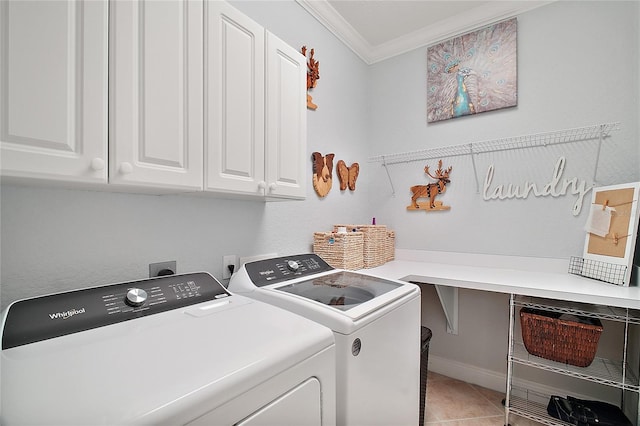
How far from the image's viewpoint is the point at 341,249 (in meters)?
1.99

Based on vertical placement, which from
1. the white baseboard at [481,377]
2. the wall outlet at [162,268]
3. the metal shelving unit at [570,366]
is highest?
the wall outlet at [162,268]

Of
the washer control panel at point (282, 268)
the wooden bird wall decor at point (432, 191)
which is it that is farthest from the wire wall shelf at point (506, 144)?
the washer control panel at point (282, 268)

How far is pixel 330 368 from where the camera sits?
35.6 inches

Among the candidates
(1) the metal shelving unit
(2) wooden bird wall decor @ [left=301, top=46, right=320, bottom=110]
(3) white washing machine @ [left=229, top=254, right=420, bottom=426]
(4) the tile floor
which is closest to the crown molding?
(2) wooden bird wall decor @ [left=301, top=46, right=320, bottom=110]

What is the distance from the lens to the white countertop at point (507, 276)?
1.48 m

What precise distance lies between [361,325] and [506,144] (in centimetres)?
194

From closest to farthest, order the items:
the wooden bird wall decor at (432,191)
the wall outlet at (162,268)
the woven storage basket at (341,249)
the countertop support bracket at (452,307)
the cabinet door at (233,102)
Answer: the cabinet door at (233,102) → the wall outlet at (162,268) → the woven storage basket at (341,249) → the countertop support bracket at (452,307) → the wooden bird wall decor at (432,191)

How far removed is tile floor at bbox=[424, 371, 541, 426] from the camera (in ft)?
6.17

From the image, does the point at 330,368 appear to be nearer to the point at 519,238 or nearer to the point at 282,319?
the point at 282,319

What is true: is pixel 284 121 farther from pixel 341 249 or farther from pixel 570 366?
pixel 570 366

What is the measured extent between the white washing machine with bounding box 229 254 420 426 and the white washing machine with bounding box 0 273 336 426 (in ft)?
0.39

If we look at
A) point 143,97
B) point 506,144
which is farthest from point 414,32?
point 143,97

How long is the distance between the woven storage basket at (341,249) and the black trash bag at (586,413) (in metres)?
1.41

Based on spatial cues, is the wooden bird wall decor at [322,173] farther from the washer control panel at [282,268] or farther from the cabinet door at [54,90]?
the cabinet door at [54,90]
